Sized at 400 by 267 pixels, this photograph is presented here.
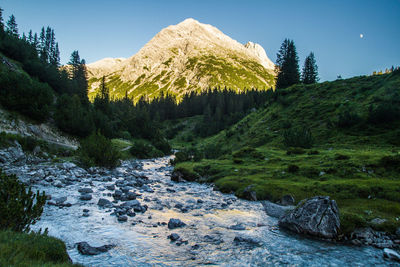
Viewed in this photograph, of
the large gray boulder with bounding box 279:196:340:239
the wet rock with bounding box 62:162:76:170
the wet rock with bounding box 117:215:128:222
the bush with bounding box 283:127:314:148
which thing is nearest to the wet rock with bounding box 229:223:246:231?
the large gray boulder with bounding box 279:196:340:239

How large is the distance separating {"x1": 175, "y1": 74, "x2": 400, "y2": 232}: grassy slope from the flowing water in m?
3.11

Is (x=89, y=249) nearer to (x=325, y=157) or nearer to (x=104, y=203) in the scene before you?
(x=104, y=203)

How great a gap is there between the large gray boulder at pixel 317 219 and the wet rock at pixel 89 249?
1014cm

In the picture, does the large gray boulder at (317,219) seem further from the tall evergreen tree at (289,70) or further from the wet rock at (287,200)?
the tall evergreen tree at (289,70)

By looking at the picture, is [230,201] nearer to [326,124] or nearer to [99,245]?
[99,245]

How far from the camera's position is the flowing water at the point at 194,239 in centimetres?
928

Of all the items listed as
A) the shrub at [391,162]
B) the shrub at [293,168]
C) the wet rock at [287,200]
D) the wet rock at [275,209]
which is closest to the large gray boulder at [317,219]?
the wet rock at [275,209]

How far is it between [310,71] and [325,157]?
7661cm

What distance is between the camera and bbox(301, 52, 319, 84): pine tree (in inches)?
3501

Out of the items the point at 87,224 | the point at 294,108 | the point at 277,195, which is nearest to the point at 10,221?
the point at 87,224

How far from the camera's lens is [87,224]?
39.9ft

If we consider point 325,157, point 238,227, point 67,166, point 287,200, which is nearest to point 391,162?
point 325,157

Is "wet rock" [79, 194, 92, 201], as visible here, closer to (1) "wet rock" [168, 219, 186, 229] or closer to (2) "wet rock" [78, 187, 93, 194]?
(2) "wet rock" [78, 187, 93, 194]

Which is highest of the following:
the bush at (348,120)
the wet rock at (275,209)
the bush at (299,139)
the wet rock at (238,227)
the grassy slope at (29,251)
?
the bush at (348,120)
